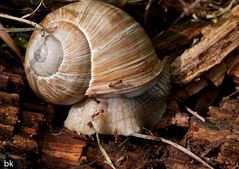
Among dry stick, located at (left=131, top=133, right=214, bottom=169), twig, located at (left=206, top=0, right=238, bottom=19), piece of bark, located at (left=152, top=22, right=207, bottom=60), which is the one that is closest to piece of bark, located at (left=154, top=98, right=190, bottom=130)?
dry stick, located at (left=131, top=133, right=214, bottom=169)

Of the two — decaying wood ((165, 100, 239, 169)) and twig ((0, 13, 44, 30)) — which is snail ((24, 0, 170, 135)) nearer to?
twig ((0, 13, 44, 30))

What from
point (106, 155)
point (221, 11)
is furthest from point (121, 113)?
point (221, 11)

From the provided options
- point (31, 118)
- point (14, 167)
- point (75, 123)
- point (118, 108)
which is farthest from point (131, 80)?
point (14, 167)

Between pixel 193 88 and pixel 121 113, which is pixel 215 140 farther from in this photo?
pixel 121 113

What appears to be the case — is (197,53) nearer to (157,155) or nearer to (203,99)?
(203,99)

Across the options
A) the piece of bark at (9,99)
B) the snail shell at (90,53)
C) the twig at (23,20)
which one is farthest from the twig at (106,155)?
the twig at (23,20)

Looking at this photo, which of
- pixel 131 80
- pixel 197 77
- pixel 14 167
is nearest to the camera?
pixel 14 167
